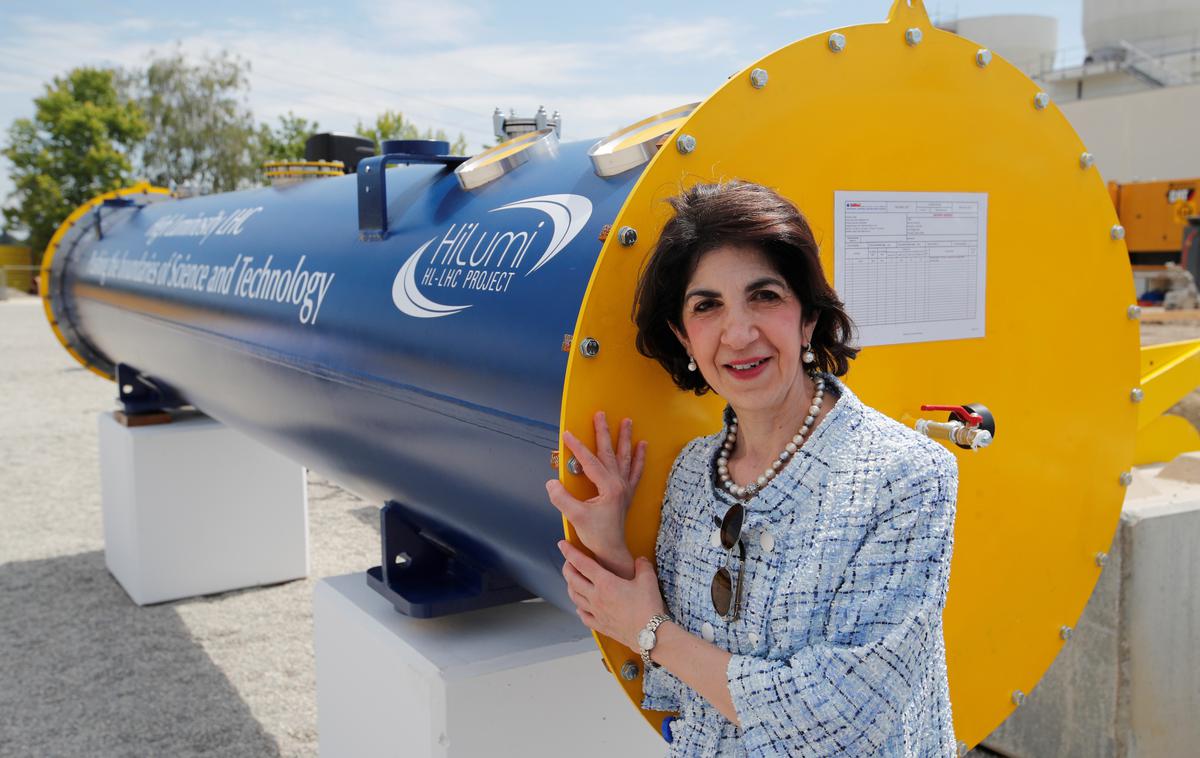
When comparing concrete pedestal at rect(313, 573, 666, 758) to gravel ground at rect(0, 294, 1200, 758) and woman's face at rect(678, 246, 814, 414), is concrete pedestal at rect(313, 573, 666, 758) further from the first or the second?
gravel ground at rect(0, 294, 1200, 758)

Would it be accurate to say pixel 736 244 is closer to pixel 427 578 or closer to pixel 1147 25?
pixel 427 578

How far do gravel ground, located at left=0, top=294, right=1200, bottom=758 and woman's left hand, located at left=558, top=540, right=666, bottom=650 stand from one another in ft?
7.98

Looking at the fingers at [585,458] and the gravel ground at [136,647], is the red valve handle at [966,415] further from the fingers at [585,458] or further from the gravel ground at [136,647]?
the gravel ground at [136,647]

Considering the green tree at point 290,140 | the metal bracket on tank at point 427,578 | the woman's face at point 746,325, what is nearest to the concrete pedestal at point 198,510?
the metal bracket on tank at point 427,578

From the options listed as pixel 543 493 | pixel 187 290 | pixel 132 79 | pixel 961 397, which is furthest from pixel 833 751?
pixel 132 79

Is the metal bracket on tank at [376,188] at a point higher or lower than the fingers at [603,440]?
higher

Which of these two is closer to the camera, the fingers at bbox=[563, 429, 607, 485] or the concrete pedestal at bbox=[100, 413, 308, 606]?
the fingers at bbox=[563, 429, 607, 485]

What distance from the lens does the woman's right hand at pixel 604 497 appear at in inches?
61.9

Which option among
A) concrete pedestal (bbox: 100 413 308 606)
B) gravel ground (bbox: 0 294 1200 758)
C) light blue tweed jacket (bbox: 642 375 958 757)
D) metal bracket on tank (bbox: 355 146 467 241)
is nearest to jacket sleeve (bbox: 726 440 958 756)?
light blue tweed jacket (bbox: 642 375 958 757)

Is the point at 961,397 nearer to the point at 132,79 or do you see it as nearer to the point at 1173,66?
the point at 1173,66

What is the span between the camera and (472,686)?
2123mm

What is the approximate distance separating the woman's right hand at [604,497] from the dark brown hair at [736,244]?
156 mm

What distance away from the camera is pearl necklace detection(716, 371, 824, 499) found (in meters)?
1.43

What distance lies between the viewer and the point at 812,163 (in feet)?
5.85
